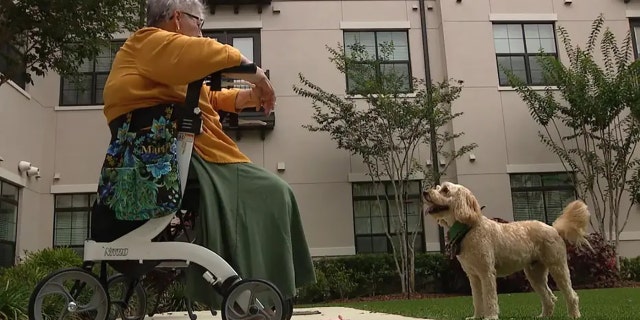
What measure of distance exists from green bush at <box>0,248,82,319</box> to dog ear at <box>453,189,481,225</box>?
3.27m

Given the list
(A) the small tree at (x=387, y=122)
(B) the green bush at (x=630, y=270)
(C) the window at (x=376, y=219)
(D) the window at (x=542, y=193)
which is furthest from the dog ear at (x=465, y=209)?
(B) the green bush at (x=630, y=270)

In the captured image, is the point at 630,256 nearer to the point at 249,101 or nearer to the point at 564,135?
the point at 564,135

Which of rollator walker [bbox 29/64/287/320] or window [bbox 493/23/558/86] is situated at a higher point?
window [bbox 493/23/558/86]

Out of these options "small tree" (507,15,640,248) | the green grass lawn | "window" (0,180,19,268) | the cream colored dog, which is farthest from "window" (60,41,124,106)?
the cream colored dog

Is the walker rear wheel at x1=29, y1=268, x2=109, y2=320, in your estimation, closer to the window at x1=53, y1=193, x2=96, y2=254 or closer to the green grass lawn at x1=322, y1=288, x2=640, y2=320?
the green grass lawn at x1=322, y1=288, x2=640, y2=320

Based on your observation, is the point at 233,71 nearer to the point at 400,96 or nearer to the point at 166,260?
the point at 166,260

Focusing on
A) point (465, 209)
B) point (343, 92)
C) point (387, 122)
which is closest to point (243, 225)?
point (465, 209)

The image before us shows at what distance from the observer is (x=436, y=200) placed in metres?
4.57

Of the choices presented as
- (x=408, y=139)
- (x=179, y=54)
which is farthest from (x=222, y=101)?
(x=408, y=139)

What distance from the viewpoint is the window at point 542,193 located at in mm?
12359

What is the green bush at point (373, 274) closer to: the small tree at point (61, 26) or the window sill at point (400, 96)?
the window sill at point (400, 96)

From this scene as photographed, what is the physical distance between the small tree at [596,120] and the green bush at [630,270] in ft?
1.67

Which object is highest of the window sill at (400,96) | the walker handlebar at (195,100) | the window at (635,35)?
the window at (635,35)

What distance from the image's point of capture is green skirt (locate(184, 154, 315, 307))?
2.21 metres
